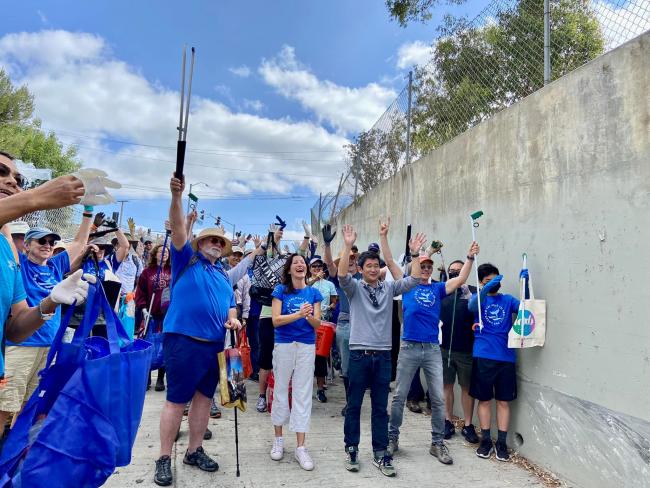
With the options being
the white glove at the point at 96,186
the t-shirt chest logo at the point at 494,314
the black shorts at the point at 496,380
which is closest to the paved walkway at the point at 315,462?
the black shorts at the point at 496,380

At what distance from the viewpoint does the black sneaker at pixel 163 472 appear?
11.3ft

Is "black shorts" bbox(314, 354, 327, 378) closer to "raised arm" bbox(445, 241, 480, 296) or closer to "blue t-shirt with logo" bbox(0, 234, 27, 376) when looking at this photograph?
"raised arm" bbox(445, 241, 480, 296)

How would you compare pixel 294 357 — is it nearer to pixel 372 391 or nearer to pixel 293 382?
pixel 293 382

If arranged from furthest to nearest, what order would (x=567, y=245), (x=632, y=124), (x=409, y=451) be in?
(x=409, y=451) → (x=567, y=245) → (x=632, y=124)

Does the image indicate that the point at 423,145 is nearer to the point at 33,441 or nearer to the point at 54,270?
the point at 54,270

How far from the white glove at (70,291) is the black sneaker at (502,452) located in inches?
160

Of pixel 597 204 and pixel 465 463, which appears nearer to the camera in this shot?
pixel 597 204

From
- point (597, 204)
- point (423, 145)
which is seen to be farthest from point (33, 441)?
point (423, 145)

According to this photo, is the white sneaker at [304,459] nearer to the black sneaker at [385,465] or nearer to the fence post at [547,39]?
the black sneaker at [385,465]

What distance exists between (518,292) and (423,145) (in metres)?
3.52

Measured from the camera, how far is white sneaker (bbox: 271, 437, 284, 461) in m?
4.05

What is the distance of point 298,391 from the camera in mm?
4152

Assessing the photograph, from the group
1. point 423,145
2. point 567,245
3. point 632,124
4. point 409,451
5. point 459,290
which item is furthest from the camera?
point 423,145

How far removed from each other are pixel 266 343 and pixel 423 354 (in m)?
2.02
